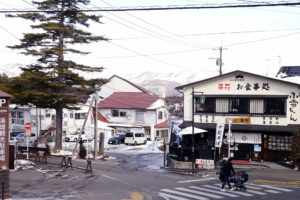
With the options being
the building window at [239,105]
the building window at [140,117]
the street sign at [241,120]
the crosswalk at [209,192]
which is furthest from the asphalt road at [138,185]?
the building window at [140,117]

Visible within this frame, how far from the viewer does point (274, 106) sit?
32.2 metres

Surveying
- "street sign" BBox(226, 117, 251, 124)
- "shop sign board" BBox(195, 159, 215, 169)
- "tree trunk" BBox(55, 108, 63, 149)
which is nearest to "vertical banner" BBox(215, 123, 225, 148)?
"shop sign board" BBox(195, 159, 215, 169)

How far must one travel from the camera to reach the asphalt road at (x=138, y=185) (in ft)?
62.0

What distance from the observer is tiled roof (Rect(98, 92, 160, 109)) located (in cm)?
6663

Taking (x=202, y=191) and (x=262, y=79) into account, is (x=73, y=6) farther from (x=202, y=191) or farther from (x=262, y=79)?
(x=202, y=191)

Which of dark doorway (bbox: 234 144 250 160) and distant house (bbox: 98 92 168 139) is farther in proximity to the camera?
distant house (bbox: 98 92 168 139)

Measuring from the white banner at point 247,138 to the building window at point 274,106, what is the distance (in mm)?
2267

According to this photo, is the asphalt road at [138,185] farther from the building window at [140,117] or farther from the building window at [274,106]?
the building window at [140,117]

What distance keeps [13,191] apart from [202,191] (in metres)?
10.0

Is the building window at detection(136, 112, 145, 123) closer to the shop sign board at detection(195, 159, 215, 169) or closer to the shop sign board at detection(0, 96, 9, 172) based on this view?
the shop sign board at detection(195, 159, 215, 169)

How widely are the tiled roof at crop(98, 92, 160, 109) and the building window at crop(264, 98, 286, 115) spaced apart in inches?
1363

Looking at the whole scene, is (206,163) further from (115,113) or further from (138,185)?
(115,113)

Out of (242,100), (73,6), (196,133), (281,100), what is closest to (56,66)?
(73,6)

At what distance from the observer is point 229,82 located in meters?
33.7
